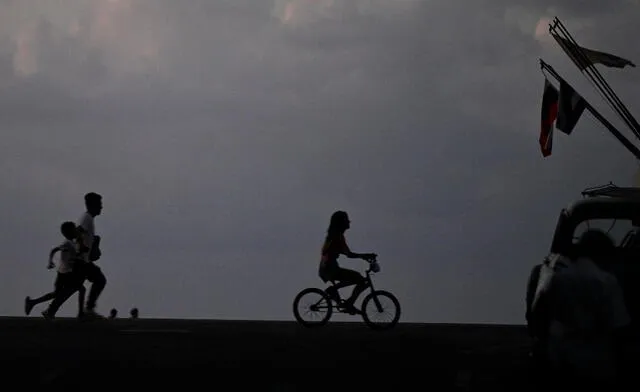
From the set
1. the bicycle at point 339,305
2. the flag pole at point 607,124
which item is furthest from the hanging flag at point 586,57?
the bicycle at point 339,305

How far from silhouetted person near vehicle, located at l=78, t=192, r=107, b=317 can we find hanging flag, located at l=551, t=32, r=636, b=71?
1798cm

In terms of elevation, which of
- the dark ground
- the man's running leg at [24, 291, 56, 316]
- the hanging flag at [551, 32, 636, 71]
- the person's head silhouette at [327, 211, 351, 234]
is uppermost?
the hanging flag at [551, 32, 636, 71]

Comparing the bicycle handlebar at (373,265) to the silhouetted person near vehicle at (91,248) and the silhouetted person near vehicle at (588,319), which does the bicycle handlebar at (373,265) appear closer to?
the silhouetted person near vehicle at (91,248)

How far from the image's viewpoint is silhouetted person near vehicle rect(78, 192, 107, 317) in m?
21.3

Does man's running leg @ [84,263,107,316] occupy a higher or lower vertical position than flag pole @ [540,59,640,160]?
lower

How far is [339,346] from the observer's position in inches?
658

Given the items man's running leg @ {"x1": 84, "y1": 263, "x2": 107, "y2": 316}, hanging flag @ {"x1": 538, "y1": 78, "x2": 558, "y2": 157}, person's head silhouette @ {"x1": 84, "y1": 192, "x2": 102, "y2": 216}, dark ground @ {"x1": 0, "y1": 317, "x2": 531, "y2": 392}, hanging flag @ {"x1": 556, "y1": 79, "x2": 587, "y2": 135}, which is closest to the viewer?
dark ground @ {"x1": 0, "y1": 317, "x2": 531, "y2": 392}

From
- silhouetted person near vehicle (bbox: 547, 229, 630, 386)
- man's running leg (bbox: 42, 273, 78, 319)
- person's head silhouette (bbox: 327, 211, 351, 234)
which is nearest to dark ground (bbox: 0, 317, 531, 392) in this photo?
man's running leg (bbox: 42, 273, 78, 319)

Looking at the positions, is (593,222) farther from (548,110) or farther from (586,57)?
(586,57)

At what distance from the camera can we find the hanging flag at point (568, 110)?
33125mm

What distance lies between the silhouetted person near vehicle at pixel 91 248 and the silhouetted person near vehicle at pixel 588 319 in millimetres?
12503

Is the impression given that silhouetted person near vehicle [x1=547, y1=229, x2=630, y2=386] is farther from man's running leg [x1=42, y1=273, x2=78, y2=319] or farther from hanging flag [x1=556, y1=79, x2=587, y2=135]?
hanging flag [x1=556, y1=79, x2=587, y2=135]

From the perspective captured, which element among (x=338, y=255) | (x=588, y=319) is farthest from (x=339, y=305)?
(x=588, y=319)

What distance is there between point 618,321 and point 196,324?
13.7m
